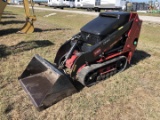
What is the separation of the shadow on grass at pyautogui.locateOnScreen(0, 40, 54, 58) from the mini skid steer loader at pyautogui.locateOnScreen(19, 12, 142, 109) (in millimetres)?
2471

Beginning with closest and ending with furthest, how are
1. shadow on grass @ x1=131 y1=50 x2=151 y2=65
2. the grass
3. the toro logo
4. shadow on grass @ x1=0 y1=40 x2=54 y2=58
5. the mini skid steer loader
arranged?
1. the grass
2. the mini skid steer loader
3. the toro logo
4. shadow on grass @ x1=131 y1=50 x2=151 y2=65
5. shadow on grass @ x1=0 y1=40 x2=54 y2=58

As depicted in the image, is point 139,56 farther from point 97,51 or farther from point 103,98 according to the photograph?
point 103,98

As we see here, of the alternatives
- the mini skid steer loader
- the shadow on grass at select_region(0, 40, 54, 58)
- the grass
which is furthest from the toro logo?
the shadow on grass at select_region(0, 40, 54, 58)

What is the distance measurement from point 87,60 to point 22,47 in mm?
3965

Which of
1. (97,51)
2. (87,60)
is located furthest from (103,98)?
(97,51)

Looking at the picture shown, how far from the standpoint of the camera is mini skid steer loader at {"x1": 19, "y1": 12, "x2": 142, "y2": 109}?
4.21 metres

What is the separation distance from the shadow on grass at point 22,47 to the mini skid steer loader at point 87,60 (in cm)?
247

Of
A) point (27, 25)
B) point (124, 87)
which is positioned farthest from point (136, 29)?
point (27, 25)

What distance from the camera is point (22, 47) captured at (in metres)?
7.68

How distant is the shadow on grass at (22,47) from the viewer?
7.12 metres

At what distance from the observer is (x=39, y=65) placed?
4820 millimetres

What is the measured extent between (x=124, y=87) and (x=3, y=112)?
2.61m

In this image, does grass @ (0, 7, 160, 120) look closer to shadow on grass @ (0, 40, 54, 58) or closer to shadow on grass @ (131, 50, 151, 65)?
shadow on grass @ (131, 50, 151, 65)

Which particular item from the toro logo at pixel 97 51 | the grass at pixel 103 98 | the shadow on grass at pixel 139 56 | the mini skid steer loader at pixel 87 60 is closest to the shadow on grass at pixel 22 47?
the grass at pixel 103 98
